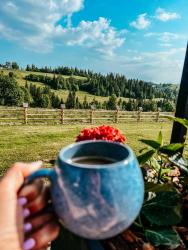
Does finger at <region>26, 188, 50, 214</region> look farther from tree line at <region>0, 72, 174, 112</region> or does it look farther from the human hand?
tree line at <region>0, 72, 174, 112</region>

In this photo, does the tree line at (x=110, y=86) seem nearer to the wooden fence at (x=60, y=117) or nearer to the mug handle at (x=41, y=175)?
the wooden fence at (x=60, y=117)

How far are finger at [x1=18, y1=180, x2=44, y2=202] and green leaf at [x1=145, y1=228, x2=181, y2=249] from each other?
0.58 meters

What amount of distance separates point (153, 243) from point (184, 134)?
112cm

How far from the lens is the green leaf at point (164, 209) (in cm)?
115

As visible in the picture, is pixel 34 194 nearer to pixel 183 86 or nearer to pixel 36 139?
pixel 183 86

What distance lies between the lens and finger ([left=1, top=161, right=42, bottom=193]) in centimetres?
68

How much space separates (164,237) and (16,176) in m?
0.62

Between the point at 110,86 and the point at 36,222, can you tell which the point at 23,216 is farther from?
the point at 110,86

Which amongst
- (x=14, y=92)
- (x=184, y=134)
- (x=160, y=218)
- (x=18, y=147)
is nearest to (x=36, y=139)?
(x=18, y=147)

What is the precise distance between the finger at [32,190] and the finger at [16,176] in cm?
4

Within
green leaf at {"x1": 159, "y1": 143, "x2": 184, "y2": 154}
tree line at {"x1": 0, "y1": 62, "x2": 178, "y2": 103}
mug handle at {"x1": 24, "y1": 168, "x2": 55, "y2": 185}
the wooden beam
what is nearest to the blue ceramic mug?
mug handle at {"x1": 24, "y1": 168, "x2": 55, "y2": 185}

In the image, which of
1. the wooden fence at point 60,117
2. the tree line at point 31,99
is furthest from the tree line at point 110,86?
the wooden fence at point 60,117

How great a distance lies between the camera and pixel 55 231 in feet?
2.29

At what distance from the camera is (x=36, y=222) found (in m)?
0.67
